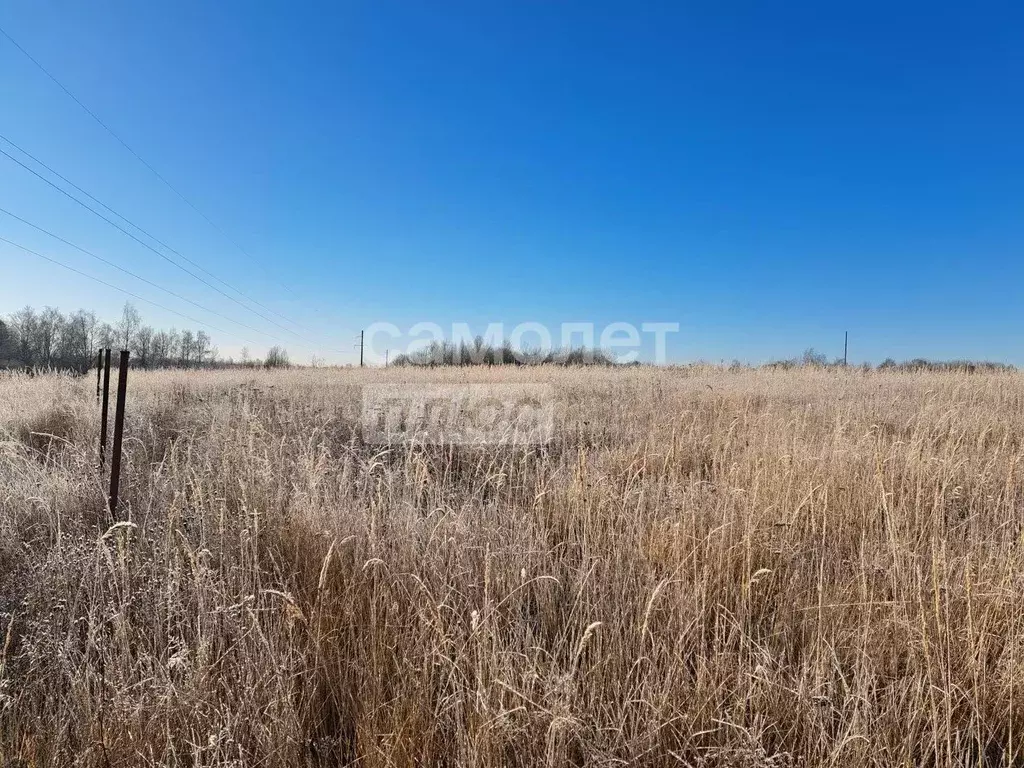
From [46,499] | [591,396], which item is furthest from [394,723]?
[591,396]

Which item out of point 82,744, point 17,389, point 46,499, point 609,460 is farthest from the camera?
point 17,389

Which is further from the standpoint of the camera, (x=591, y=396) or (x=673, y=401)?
(x=591, y=396)

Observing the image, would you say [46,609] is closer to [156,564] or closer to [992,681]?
[156,564]

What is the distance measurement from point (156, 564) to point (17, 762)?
861 millimetres

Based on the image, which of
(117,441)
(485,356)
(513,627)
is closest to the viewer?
(513,627)

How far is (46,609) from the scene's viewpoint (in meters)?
1.87

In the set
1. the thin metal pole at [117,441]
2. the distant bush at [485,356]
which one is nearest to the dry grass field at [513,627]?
the thin metal pole at [117,441]

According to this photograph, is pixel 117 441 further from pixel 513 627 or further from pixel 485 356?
pixel 485 356

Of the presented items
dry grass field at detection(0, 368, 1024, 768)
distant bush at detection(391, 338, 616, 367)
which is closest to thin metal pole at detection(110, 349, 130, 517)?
dry grass field at detection(0, 368, 1024, 768)

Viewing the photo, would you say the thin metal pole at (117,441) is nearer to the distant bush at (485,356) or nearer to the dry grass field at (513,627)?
the dry grass field at (513,627)

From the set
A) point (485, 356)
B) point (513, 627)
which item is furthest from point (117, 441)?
point (485, 356)

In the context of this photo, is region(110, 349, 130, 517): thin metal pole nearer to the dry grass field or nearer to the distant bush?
the dry grass field

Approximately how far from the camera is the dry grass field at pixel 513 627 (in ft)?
4.10

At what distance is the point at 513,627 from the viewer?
1.76 meters
